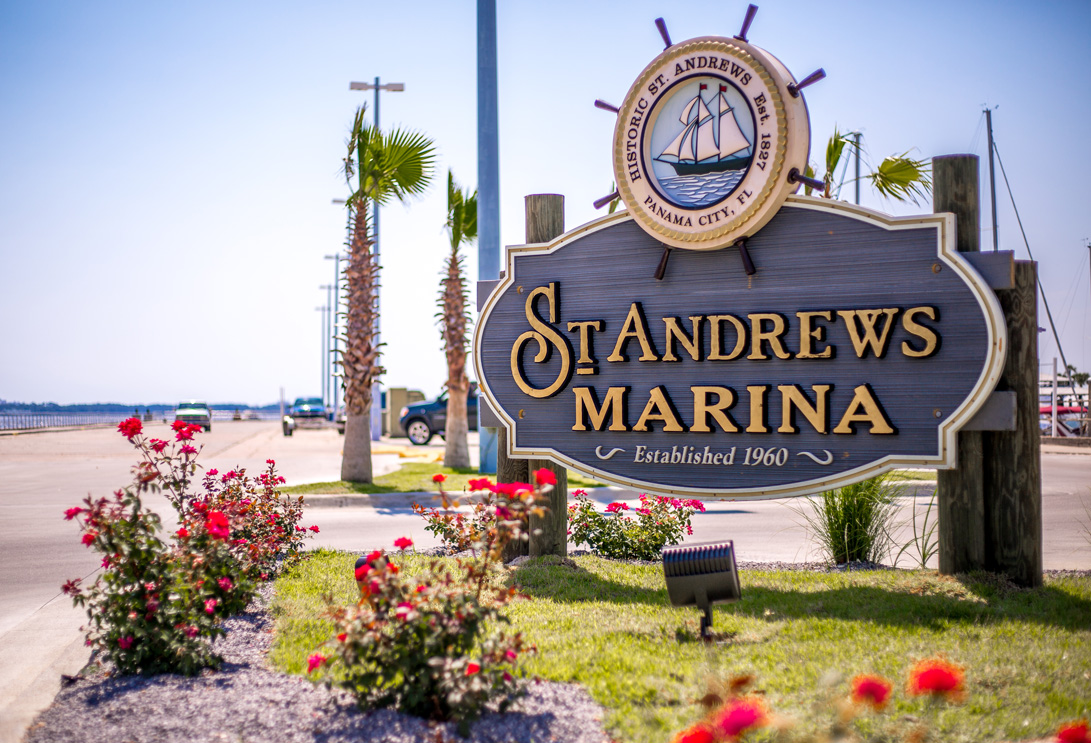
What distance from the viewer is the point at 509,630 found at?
5.28m

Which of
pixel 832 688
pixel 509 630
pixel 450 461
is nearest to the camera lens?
pixel 832 688

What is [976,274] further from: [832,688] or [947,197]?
[832,688]

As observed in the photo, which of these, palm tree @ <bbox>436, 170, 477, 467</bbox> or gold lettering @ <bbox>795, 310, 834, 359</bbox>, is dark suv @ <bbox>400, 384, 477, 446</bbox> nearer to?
palm tree @ <bbox>436, 170, 477, 467</bbox>

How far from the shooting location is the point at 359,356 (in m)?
15.1

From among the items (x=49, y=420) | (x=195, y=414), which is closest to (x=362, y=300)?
(x=195, y=414)

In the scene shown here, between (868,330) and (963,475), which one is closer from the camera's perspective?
(963,475)

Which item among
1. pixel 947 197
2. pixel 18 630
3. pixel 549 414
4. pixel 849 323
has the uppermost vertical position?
pixel 947 197

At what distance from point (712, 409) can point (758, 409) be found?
0.38 metres

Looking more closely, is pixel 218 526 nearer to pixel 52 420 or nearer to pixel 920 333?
pixel 920 333

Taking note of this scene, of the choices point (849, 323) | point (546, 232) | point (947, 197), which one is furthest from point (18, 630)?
point (947, 197)

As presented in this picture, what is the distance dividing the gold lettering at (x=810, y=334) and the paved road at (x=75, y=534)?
9.63ft

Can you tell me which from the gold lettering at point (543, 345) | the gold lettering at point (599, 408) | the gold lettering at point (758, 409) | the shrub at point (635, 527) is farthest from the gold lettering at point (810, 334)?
the shrub at point (635, 527)

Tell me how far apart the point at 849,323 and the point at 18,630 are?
669cm

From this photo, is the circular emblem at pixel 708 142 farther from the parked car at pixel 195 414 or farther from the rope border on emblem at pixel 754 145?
the parked car at pixel 195 414
